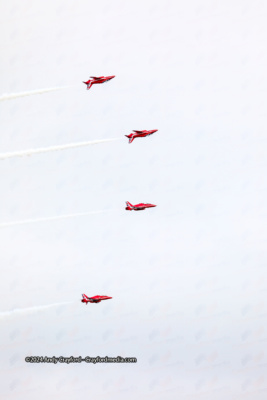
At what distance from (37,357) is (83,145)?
39.3 meters

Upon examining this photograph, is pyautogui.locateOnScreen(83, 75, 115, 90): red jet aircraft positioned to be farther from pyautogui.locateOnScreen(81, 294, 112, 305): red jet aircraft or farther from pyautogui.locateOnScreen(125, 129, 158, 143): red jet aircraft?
pyautogui.locateOnScreen(81, 294, 112, 305): red jet aircraft

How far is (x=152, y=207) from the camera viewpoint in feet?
542

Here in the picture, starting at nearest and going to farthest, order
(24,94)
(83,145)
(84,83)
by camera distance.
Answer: (24,94) → (83,145) → (84,83)

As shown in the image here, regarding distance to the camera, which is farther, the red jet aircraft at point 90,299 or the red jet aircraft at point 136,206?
the red jet aircraft at point 136,206

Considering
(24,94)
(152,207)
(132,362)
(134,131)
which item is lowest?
(132,362)

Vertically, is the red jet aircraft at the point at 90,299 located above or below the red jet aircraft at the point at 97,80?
below

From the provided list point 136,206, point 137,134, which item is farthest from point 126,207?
point 137,134

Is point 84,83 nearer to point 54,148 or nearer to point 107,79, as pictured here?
point 107,79

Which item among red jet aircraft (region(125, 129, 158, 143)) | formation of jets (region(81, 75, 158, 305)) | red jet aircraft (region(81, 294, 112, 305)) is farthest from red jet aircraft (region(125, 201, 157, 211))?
red jet aircraft (region(81, 294, 112, 305))

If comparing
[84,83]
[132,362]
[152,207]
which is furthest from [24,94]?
[132,362]

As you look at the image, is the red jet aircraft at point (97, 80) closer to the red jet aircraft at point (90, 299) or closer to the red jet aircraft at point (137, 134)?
the red jet aircraft at point (137, 134)

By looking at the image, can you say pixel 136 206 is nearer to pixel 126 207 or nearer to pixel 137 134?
pixel 126 207

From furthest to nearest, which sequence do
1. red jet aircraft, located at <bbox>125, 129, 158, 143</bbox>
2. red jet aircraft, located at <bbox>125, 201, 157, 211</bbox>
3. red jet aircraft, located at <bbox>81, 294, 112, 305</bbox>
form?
red jet aircraft, located at <bbox>125, 129, 158, 143</bbox>
red jet aircraft, located at <bbox>125, 201, 157, 211</bbox>
red jet aircraft, located at <bbox>81, 294, 112, 305</bbox>

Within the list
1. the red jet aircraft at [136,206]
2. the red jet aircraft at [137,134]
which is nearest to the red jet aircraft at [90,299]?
the red jet aircraft at [136,206]
